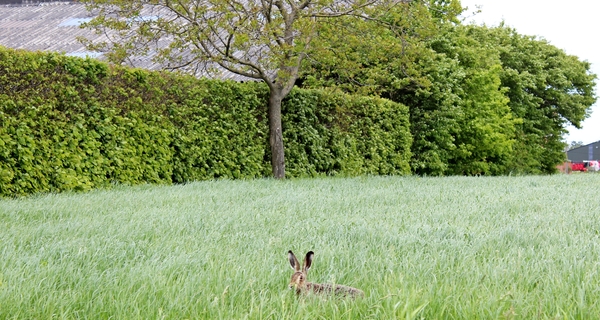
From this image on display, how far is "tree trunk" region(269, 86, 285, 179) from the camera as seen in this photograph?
43.7ft

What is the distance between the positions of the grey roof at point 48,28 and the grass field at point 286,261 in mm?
12565

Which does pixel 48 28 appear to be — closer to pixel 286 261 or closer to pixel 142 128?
pixel 142 128

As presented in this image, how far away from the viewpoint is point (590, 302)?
2.70 m

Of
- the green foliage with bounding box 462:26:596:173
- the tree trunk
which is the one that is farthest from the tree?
the green foliage with bounding box 462:26:596:173

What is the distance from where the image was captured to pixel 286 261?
3559 millimetres

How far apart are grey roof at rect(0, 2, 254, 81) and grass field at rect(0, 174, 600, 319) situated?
495 inches

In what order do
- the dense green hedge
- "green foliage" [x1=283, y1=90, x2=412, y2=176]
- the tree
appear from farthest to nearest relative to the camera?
"green foliage" [x1=283, y1=90, x2=412, y2=176] → the tree → the dense green hedge

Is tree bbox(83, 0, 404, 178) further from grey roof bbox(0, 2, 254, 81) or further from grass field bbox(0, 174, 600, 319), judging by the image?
grass field bbox(0, 174, 600, 319)

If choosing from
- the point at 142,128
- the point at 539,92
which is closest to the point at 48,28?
the point at 142,128

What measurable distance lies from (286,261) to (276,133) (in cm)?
989

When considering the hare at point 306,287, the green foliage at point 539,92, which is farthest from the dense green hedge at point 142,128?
the green foliage at point 539,92

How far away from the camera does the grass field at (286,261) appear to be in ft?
8.39

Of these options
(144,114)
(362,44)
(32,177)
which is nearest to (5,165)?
(32,177)

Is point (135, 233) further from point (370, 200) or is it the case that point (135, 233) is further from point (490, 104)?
point (490, 104)
